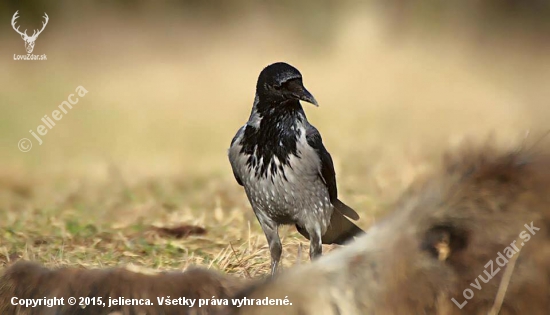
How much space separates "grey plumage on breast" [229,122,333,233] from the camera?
10.1 ft

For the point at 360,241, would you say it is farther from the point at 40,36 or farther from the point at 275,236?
the point at 40,36

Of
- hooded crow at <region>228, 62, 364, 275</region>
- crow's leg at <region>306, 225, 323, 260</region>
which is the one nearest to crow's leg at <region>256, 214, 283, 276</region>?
hooded crow at <region>228, 62, 364, 275</region>

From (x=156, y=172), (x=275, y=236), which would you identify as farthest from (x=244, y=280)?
(x=156, y=172)

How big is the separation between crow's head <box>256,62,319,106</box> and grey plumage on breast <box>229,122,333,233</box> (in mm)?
144

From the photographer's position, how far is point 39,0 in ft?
33.4

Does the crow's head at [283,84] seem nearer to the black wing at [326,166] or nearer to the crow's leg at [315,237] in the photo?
the black wing at [326,166]

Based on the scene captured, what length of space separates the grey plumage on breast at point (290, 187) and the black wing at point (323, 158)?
22mm

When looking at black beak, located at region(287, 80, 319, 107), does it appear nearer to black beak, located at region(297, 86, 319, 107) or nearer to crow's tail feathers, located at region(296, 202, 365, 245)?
black beak, located at region(297, 86, 319, 107)

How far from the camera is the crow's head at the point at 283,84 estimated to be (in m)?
2.99

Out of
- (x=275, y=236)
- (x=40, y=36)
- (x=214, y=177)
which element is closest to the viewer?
(x=275, y=236)

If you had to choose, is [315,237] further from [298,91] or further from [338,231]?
[298,91]

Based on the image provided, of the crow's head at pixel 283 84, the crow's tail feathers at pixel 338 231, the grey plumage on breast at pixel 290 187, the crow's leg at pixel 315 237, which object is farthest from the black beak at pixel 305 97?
the crow's tail feathers at pixel 338 231

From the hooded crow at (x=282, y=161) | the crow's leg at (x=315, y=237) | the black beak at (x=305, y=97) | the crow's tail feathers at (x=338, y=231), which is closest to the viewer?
the black beak at (x=305, y=97)

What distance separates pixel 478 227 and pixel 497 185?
0.36ft
